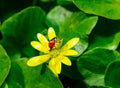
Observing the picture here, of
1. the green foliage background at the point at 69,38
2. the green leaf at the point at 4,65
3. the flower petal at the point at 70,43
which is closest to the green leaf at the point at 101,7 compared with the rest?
the green foliage background at the point at 69,38

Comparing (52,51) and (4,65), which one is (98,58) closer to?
(52,51)

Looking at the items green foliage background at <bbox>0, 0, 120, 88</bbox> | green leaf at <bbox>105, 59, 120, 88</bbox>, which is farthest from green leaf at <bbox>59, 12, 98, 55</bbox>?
green leaf at <bbox>105, 59, 120, 88</bbox>

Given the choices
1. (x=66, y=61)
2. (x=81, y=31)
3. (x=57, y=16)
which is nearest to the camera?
(x=66, y=61)

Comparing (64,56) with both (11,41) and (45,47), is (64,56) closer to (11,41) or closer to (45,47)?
(45,47)

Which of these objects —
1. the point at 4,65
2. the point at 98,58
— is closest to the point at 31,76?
the point at 4,65

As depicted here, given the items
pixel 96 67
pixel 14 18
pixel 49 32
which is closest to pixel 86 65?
pixel 96 67

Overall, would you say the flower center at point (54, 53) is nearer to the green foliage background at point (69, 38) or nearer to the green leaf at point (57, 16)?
the green foliage background at point (69, 38)
